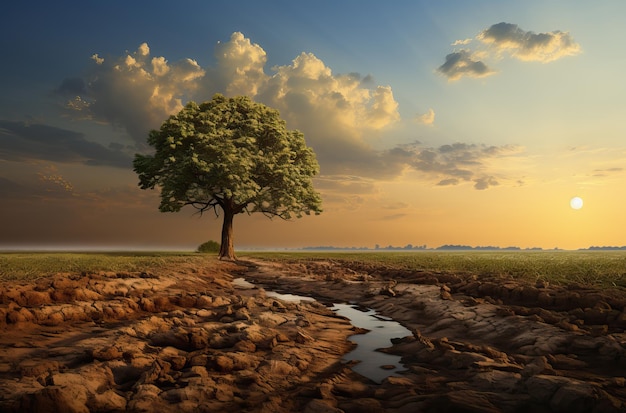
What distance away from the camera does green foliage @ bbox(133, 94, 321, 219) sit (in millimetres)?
36125

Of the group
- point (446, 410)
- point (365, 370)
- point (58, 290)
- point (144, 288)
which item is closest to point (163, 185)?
point (144, 288)

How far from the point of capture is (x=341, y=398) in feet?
19.0

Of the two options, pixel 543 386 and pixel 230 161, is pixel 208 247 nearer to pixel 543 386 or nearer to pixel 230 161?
pixel 230 161

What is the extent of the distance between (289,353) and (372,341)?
2.89 meters

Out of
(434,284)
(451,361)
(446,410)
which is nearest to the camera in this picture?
(446,410)

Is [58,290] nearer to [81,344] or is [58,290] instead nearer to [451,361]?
[81,344]

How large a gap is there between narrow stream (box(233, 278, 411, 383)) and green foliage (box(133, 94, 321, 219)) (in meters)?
23.9

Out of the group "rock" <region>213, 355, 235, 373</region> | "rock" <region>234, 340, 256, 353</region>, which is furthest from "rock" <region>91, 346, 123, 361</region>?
"rock" <region>234, 340, 256, 353</region>

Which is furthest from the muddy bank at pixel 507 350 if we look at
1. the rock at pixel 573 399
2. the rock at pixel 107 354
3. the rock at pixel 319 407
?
the rock at pixel 107 354

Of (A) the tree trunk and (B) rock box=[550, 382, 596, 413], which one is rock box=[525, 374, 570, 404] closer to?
(B) rock box=[550, 382, 596, 413]

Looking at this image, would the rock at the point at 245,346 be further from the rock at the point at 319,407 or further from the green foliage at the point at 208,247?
the green foliage at the point at 208,247

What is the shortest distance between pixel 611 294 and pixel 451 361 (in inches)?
286

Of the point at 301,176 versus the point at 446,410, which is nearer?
the point at 446,410

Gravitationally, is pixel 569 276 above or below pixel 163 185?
below
